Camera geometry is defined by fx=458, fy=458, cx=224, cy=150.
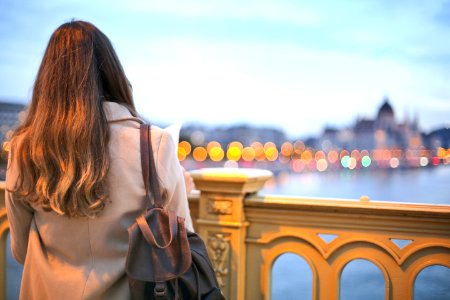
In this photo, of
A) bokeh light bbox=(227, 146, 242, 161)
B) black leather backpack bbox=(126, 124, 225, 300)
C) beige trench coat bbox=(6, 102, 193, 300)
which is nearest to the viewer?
black leather backpack bbox=(126, 124, 225, 300)

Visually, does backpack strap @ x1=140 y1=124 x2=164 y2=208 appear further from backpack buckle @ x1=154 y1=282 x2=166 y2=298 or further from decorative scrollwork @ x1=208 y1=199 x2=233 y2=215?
decorative scrollwork @ x1=208 y1=199 x2=233 y2=215

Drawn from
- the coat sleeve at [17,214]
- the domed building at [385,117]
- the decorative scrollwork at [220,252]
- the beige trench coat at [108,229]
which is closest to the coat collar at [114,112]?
the beige trench coat at [108,229]

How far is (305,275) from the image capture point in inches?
82.3

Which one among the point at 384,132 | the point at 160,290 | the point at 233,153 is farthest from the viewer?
the point at 233,153

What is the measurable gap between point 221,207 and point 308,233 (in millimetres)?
397

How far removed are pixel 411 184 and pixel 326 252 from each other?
38.7 inches

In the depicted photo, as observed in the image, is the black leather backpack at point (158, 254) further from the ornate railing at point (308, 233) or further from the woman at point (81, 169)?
the ornate railing at point (308, 233)

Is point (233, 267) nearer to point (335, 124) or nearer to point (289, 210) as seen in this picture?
point (289, 210)

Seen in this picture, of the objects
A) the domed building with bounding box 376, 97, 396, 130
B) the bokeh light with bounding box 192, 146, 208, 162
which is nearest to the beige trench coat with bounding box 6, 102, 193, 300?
the domed building with bounding box 376, 97, 396, 130

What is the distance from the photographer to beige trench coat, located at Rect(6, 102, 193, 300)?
1.34m

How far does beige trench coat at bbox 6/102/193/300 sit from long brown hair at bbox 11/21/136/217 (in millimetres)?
46

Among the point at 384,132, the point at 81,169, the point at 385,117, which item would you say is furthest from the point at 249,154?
the point at 81,169

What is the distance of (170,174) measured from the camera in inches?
53.4

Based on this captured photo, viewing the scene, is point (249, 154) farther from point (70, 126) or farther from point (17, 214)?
point (70, 126)
